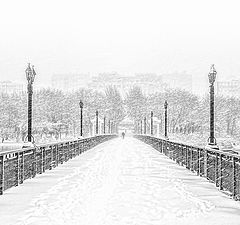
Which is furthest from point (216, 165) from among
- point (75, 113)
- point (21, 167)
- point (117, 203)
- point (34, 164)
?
point (75, 113)

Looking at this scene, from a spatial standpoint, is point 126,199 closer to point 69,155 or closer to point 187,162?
point 187,162

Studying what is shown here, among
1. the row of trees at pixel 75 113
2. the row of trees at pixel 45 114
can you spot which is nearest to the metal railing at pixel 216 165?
the row of trees at pixel 45 114

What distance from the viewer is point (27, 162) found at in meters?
16.4

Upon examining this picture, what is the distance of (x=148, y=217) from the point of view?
909 centimetres

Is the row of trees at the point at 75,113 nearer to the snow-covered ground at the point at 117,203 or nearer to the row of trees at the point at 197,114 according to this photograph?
the row of trees at the point at 197,114

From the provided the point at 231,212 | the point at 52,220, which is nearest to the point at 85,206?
the point at 52,220

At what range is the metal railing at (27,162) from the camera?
13.1 metres

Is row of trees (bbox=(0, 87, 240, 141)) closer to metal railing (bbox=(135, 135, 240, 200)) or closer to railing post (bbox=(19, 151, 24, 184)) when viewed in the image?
metal railing (bbox=(135, 135, 240, 200))

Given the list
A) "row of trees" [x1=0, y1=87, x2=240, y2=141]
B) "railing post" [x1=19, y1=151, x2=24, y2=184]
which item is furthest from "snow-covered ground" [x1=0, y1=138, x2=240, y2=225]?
"row of trees" [x1=0, y1=87, x2=240, y2=141]

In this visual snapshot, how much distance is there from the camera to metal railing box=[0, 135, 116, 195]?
13133 millimetres

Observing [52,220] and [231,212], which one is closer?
[52,220]

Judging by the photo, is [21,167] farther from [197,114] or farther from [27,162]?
[197,114]

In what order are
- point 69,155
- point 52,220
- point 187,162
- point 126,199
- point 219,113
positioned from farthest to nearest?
point 219,113 < point 69,155 < point 187,162 < point 126,199 < point 52,220

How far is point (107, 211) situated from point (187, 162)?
12.2m
